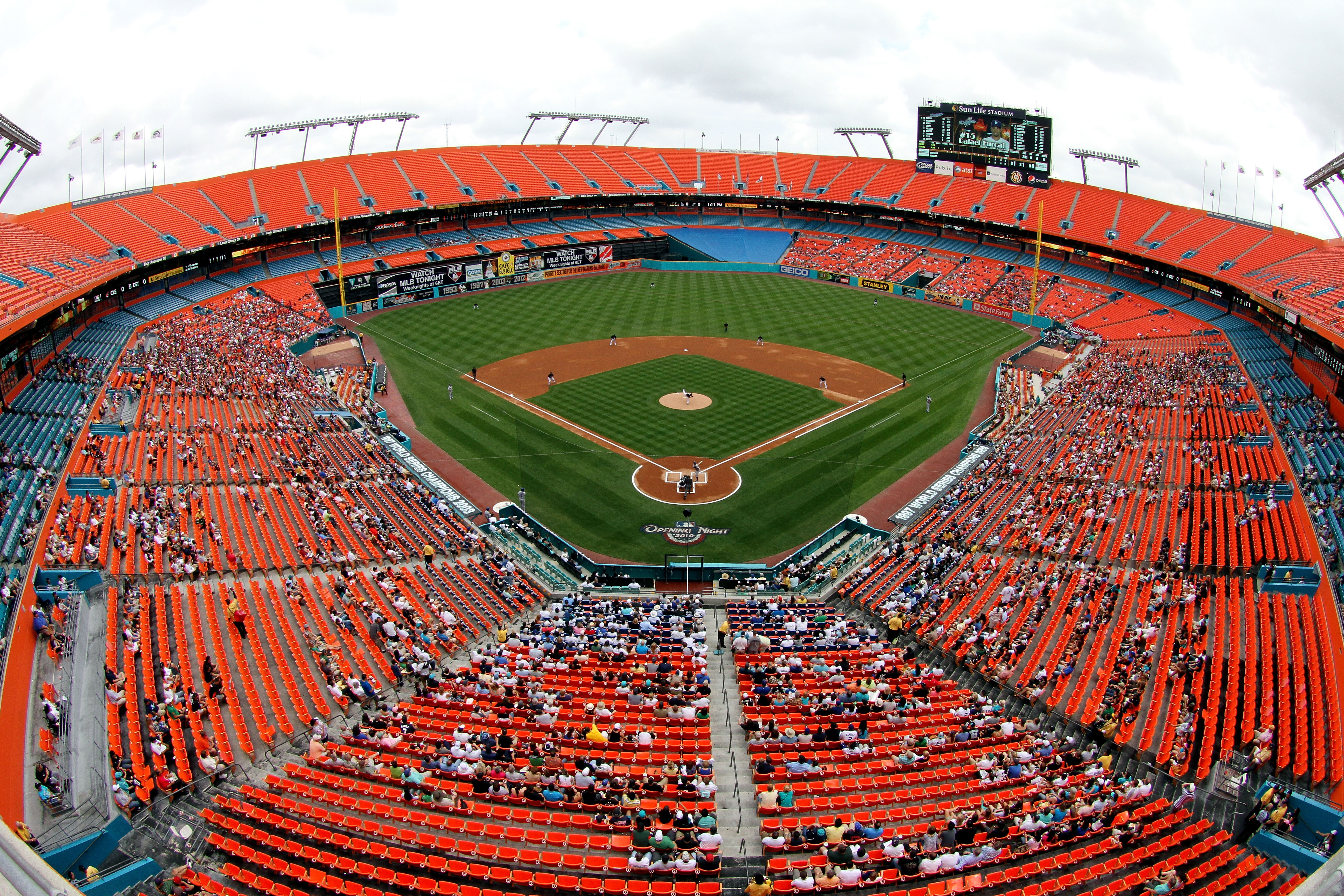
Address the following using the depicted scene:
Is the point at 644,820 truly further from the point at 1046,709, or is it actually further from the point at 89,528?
the point at 89,528

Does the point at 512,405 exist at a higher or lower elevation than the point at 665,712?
higher

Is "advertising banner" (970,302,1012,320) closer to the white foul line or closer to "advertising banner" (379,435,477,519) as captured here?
the white foul line

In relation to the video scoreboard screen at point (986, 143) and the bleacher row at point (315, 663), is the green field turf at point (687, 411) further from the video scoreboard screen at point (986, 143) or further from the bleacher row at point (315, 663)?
the video scoreboard screen at point (986, 143)

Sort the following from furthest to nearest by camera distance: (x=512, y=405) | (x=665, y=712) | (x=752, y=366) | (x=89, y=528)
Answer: (x=752, y=366) → (x=512, y=405) → (x=89, y=528) → (x=665, y=712)

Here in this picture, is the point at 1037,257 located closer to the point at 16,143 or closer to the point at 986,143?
the point at 986,143

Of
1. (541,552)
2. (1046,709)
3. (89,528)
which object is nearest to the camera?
(1046,709)

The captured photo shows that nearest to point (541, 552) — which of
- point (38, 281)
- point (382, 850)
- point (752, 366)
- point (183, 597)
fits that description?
point (183, 597)
